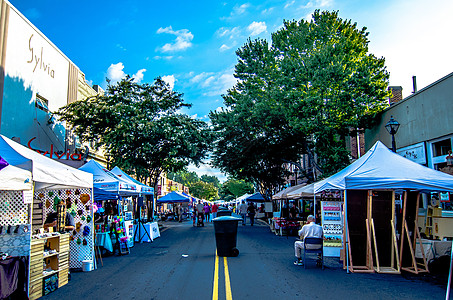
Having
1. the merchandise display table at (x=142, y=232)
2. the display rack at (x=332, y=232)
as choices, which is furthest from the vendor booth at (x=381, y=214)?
the merchandise display table at (x=142, y=232)

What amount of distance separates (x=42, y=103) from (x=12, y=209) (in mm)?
14661

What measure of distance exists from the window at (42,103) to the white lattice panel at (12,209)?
45.9 feet

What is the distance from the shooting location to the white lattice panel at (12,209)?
24.6 ft

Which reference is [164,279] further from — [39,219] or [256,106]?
[256,106]

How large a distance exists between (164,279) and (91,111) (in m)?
16.0

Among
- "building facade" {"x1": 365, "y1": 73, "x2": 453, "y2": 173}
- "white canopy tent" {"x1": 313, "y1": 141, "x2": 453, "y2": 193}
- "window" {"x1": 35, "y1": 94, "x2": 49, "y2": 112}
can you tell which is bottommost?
"white canopy tent" {"x1": 313, "y1": 141, "x2": 453, "y2": 193}

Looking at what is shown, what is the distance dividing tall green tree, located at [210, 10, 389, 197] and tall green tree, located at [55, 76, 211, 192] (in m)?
3.17

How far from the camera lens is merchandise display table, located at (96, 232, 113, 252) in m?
12.7

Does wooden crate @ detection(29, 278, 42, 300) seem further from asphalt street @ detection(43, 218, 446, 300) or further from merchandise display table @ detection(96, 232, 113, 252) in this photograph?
merchandise display table @ detection(96, 232, 113, 252)

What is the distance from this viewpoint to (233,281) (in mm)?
8516

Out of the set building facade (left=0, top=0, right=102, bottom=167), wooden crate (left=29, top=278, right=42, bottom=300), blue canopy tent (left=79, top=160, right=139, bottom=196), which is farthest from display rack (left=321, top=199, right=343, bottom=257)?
building facade (left=0, top=0, right=102, bottom=167)

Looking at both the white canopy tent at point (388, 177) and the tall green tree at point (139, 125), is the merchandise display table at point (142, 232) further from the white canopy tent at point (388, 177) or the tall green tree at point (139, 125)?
the white canopy tent at point (388, 177)

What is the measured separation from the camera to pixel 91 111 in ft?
73.1

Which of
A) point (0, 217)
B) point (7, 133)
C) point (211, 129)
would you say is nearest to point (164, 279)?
point (0, 217)
